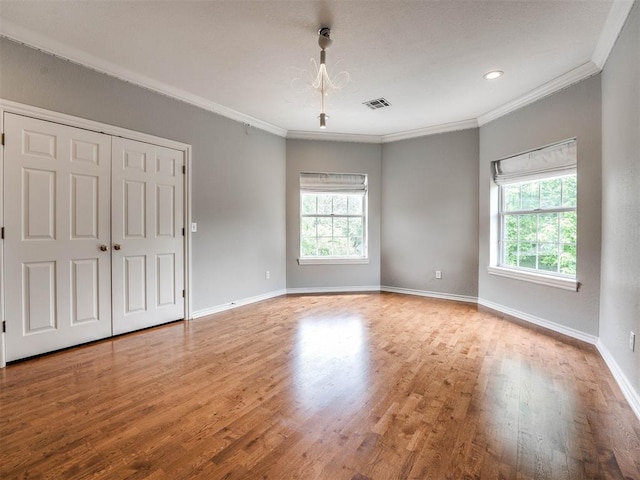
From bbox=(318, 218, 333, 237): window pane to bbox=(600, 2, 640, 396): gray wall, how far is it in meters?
3.46

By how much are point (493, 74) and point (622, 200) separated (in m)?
1.67

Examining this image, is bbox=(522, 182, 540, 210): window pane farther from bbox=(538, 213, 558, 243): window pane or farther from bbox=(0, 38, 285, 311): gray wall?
bbox=(0, 38, 285, 311): gray wall

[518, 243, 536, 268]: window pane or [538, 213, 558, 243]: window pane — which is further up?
[538, 213, 558, 243]: window pane

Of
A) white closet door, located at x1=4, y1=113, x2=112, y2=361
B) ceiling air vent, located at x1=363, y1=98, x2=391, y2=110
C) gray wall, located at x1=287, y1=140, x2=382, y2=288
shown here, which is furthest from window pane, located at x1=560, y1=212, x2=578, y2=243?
white closet door, located at x1=4, y1=113, x2=112, y2=361

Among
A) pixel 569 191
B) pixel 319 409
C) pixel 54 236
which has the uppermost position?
pixel 569 191

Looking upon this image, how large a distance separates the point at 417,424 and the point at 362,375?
2.11ft

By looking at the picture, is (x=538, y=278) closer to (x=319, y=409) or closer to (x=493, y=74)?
(x=493, y=74)

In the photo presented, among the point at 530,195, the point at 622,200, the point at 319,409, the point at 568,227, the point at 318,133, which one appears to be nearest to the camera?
the point at 319,409

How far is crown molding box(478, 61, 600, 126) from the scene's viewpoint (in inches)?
120

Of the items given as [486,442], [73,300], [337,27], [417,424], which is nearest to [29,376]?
[73,300]

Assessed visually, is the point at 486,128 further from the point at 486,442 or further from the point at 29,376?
the point at 29,376

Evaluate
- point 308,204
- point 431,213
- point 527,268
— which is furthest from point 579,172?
point 308,204

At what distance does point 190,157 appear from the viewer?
382 centimetres

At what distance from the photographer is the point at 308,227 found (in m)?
5.39
